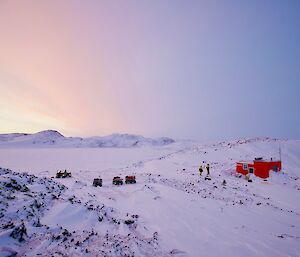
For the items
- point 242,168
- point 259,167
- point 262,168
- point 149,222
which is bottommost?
point 149,222

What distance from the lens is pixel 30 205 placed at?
1282 centimetres

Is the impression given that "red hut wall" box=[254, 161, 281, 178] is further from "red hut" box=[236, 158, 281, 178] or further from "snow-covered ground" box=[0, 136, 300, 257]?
"snow-covered ground" box=[0, 136, 300, 257]

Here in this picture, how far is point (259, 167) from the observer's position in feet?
109

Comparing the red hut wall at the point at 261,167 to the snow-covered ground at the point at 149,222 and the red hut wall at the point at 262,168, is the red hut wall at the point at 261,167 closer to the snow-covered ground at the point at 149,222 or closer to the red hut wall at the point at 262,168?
the red hut wall at the point at 262,168

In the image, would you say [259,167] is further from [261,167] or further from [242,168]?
[242,168]

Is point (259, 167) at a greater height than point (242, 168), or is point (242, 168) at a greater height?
point (259, 167)

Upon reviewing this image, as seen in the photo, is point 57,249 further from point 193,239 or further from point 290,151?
point 290,151

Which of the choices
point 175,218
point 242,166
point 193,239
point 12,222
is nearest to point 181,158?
point 242,166

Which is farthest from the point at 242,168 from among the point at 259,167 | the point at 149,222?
the point at 149,222

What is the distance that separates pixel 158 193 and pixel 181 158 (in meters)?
33.2

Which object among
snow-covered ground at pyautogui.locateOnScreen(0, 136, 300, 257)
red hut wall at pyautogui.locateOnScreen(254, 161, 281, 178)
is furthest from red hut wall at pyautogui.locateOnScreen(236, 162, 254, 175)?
snow-covered ground at pyautogui.locateOnScreen(0, 136, 300, 257)

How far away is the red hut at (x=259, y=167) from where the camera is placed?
108 ft

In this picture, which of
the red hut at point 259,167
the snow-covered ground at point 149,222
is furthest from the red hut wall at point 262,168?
the snow-covered ground at point 149,222

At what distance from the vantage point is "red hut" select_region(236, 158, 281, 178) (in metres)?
32.9
